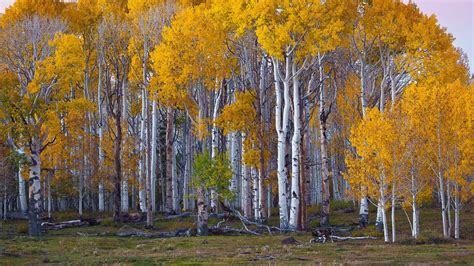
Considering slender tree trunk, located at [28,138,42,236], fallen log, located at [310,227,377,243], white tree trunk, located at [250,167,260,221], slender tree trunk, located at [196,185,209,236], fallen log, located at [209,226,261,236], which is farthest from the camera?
white tree trunk, located at [250,167,260,221]

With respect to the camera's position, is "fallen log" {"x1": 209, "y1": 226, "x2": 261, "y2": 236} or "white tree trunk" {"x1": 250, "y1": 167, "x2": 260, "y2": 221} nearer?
"fallen log" {"x1": 209, "y1": 226, "x2": 261, "y2": 236}

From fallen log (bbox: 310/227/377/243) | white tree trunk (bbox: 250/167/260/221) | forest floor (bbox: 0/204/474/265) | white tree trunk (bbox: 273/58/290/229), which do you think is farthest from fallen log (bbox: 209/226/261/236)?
fallen log (bbox: 310/227/377/243)

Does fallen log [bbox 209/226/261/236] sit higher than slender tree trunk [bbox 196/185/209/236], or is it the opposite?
slender tree trunk [bbox 196/185/209/236]

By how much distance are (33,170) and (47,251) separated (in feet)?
32.8

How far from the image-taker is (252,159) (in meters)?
35.7

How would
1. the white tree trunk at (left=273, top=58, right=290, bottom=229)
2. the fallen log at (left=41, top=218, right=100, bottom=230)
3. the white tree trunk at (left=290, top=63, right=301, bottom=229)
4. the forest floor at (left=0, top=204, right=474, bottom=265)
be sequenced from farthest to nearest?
the fallen log at (left=41, top=218, right=100, bottom=230) < the white tree trunk at (left=273, top=58, right=290, bottom=229) < the white tree trunk at (left=290, top=63, right=301, bottom=229) < the forest floor at (left=0, top=204, right=474, bottom=265)

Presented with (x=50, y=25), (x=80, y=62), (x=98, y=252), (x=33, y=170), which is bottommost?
(x=98, y=252)

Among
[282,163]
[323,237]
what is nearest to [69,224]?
[282,163]

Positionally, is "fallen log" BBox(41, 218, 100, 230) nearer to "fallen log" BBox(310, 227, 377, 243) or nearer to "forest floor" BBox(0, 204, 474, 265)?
"forest floor" BBox(0, 204, 474, 265)

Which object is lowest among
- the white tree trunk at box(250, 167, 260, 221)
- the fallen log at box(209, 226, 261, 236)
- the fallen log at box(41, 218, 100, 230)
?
the fallen log at box(209, 226, 261, 236)

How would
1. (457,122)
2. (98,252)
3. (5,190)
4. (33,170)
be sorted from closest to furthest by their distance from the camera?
(98,252), (457,122), (33,170), (5,190)

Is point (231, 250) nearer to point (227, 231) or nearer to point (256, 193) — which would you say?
point (227, 231)

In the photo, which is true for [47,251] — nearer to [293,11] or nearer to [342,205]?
[293,11]

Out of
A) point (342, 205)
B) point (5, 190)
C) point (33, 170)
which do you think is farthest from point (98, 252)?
point (342, 205)
